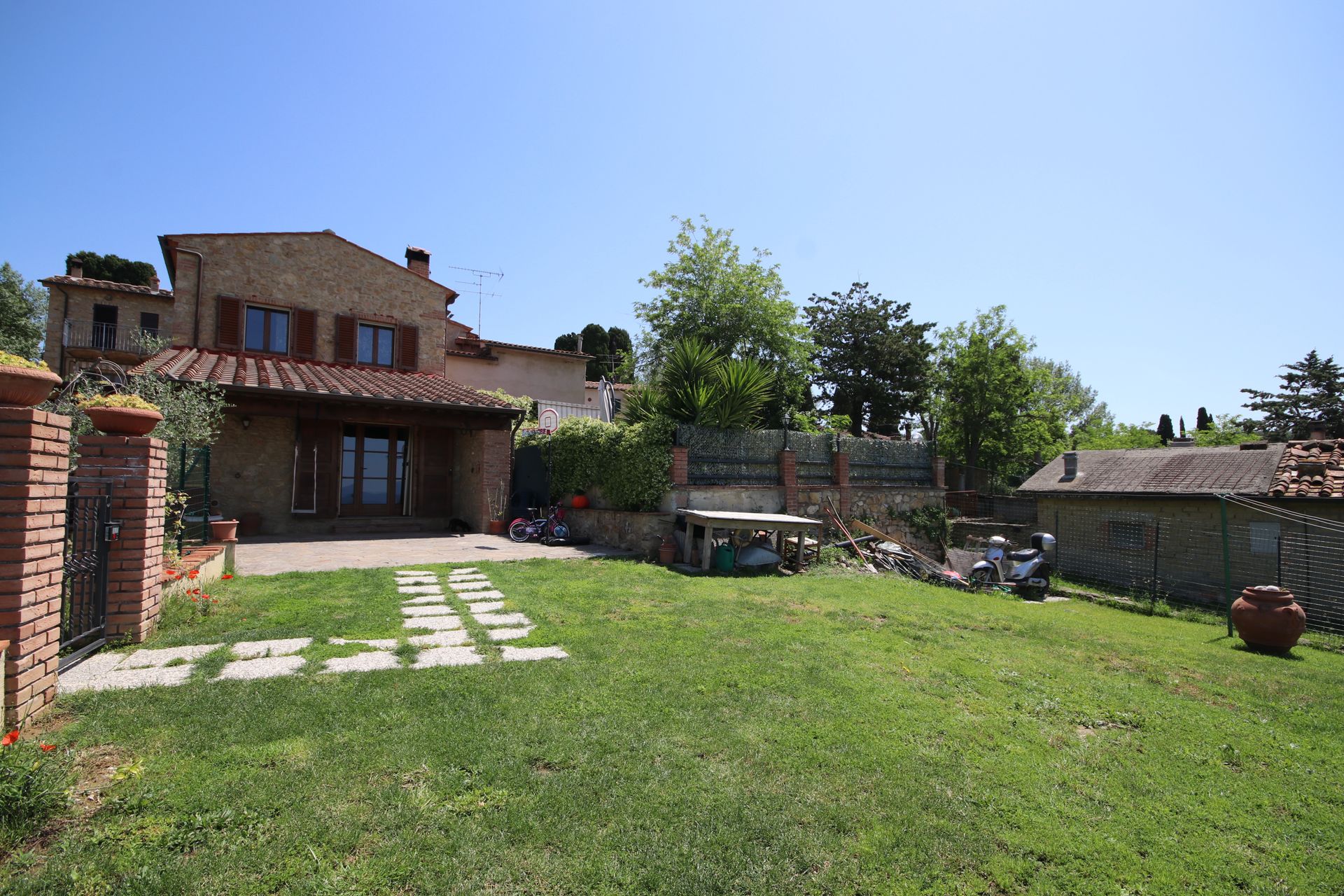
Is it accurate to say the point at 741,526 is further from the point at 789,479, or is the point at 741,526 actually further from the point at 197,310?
the point at 197,310

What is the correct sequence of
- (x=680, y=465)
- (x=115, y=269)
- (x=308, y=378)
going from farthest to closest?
(x=115, y=269), (x=308, y=378), (x=680, y=465)

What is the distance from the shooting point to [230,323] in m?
13.9

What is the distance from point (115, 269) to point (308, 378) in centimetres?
3505

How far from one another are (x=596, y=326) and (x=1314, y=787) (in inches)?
1558

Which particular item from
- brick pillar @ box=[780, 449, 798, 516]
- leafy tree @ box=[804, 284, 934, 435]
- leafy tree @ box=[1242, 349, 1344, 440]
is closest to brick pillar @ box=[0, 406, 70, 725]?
brick pillar @ box=[780, 449, 798, 516]

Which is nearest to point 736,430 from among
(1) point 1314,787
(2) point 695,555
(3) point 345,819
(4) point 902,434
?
(2) point 695,555

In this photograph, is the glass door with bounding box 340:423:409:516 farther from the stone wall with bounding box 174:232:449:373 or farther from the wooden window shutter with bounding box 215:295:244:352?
the wooden window shutter with bounding box 215:295:244:352

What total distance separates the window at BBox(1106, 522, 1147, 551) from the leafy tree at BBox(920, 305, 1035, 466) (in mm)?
12414

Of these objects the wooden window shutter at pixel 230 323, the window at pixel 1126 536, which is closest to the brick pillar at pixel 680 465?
the wooden window shutter at pixel 230 323

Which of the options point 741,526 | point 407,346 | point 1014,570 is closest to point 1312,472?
point 1014,570

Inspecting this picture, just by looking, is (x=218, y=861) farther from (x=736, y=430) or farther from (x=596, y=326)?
(x=596, y=326)

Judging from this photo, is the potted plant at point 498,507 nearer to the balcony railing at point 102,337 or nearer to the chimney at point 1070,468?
the chimney at point 1070,468

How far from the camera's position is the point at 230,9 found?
307 inches

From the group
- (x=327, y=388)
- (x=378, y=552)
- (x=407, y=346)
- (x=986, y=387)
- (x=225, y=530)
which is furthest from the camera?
(x=986, y=387)
